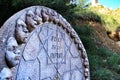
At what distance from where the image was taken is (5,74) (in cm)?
274

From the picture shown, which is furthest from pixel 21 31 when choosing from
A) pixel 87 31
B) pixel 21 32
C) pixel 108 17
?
pixel 108 17

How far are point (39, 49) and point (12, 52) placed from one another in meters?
0.48

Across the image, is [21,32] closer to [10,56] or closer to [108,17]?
[10,56]

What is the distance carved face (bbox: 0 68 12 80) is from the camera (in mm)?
2706

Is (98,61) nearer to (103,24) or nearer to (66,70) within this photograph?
(66,70)

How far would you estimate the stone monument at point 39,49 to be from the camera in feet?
9.33

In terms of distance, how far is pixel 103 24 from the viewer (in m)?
9.29

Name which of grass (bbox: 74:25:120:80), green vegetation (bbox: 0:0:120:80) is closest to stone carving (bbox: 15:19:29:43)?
green vegetation (bbox: 0:0:120:80)

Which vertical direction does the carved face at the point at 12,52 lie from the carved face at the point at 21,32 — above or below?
below

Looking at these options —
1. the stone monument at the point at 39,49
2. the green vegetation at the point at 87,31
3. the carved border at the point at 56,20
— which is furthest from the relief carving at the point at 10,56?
the green vegetation at the point at 87,31

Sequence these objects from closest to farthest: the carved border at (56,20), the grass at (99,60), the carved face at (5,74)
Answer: the carved face at (5,74) < the carved border at (56,20) < the grass at (99,60)

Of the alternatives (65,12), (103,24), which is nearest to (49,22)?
(65,12)

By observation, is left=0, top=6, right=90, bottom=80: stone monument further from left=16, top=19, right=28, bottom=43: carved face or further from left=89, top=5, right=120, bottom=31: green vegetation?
left=89, top=5, right=120, bottom=31: green vegetation

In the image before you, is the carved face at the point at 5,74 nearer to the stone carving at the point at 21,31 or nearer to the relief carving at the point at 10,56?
A: the relief carving at the point at 10,56
